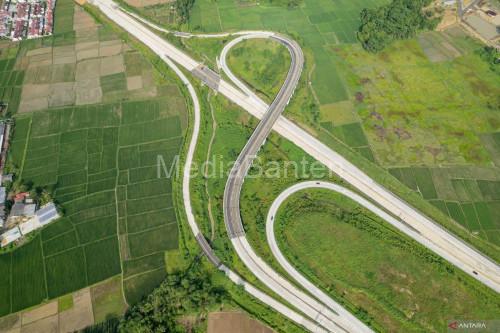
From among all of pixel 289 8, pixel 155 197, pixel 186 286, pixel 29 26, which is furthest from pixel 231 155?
pixel 29 26

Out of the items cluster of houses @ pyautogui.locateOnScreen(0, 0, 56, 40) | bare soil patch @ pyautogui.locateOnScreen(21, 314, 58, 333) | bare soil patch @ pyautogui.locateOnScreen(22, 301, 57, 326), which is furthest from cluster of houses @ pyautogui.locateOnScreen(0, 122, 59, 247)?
cluster of houses @ pyautogui.locateOnScreen(0, 0, 56, 40)

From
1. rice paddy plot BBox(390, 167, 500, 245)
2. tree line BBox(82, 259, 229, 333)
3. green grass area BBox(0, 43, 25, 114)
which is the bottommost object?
tree line BBox(82, 259, 229, 333)

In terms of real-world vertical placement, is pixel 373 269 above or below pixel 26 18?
below

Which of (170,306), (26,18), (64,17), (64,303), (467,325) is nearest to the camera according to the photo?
(467,325)

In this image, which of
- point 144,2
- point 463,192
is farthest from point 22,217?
point 463,192

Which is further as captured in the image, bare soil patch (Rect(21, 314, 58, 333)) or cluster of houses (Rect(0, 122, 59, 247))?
cluster of houses (Rect(0, 122, 59, 247))

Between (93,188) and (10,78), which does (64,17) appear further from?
(93,188)

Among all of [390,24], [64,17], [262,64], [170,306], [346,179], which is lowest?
[170,306]

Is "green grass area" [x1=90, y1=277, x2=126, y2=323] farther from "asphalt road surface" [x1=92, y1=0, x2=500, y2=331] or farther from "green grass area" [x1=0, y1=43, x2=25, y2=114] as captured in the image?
"green grass area" [x1=0, y1=43, x2=25, y2=114]
